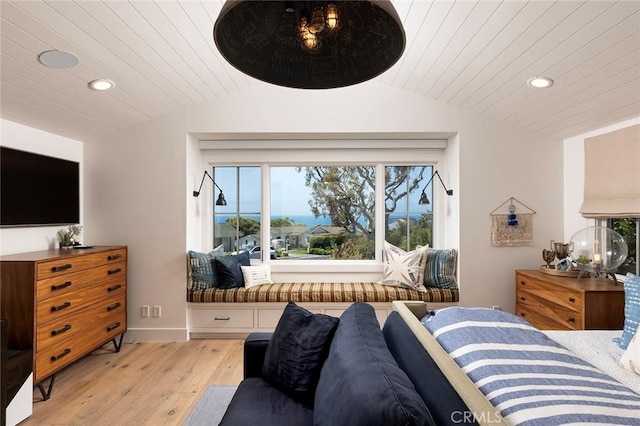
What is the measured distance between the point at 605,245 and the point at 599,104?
1128 mm

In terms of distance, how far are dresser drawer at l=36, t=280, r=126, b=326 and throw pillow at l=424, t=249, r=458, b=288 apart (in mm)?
3117

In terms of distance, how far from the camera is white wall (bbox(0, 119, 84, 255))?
2617 mm

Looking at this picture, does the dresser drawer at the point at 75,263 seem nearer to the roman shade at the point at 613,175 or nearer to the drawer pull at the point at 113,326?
the drawer pull at the point at 113,326

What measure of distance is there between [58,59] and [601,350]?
12.1ft

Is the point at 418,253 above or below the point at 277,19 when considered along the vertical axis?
below

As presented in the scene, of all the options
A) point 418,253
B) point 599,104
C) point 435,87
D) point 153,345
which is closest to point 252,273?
point 153,345

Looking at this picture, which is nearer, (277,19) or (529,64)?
(277,19)

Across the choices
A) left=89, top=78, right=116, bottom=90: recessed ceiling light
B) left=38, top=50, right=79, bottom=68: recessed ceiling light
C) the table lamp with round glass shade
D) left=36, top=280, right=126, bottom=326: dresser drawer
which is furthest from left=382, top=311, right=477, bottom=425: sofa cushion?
left=89, top=78, right=116, bottom=90: recessed ceiling light

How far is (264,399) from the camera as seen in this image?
1.61 m

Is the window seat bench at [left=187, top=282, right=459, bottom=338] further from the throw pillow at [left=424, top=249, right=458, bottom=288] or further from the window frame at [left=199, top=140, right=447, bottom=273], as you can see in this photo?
the window frame at [left=199, top=140, right=447, bottom=273]

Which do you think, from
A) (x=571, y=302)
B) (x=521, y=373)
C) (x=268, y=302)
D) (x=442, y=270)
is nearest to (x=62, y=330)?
(x=268, y=302)

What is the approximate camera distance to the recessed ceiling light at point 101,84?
8.41ft

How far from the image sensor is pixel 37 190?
284 cm

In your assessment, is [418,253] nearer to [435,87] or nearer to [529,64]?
[435,87]
